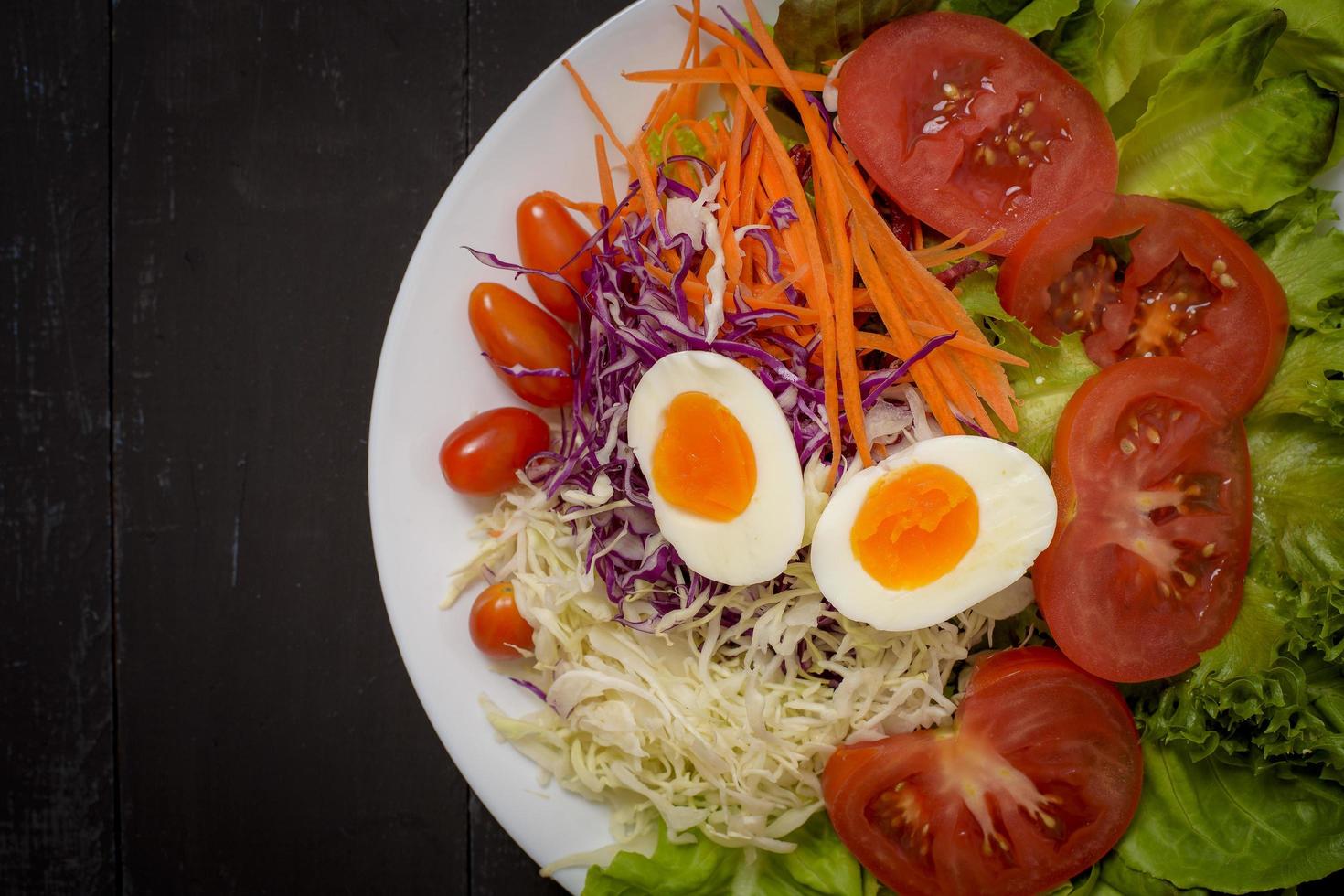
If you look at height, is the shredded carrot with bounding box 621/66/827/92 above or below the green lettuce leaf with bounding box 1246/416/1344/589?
above

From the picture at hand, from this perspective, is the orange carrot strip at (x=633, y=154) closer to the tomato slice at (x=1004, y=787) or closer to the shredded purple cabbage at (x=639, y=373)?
the shredded purple cabbage at (x=639, y=373)

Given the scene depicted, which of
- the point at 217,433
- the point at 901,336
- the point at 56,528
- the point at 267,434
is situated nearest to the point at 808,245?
the point at 901,336

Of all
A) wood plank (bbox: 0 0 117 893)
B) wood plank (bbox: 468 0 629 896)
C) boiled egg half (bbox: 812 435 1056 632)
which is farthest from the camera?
wood plank (bbox: 0 0 117 893)

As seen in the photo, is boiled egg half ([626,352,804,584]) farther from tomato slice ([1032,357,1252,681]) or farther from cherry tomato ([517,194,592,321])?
tomato slice ([1032,357,1252,681])


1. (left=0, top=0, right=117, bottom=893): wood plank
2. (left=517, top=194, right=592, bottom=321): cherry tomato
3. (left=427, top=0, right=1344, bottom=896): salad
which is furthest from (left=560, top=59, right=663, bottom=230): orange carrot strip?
(left=0, top=0, right=117, bottom=893): wood plank

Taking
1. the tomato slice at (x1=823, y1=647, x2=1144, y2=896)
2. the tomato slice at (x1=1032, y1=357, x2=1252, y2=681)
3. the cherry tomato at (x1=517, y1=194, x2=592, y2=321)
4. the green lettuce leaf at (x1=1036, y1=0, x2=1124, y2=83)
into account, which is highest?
the cherry tomato at (x1=517, y1=194, x2=592, y2=321)

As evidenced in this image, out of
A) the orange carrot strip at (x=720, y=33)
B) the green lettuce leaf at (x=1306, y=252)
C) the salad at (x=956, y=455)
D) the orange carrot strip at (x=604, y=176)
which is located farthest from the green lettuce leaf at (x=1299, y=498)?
the orange carrot strip at (x=604, y=176)

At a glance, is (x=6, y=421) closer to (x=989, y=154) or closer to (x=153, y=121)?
(x=153, y=121)

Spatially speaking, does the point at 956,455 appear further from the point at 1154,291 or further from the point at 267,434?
the point at 267,434

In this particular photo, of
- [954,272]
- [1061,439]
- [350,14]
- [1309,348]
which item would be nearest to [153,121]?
[350,14]
